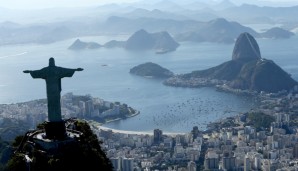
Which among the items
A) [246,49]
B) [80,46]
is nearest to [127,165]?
[246,49]

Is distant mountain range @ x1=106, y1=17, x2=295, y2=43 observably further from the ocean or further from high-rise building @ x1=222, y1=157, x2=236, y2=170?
high-rise building @ x1=222, y1=157, x2=236, y2=170

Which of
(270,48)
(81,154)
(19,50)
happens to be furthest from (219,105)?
(19,50)

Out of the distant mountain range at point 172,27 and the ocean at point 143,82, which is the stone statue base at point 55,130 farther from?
the distant mountain range at point 172,27

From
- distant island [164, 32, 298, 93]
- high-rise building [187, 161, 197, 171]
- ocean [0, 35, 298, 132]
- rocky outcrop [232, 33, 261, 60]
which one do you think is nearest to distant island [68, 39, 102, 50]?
ocean [0, 35, 298, 132]

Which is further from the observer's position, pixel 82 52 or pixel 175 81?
pixel 82 52

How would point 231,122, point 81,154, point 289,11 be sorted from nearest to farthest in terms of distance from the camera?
1. point 81,154
2. point 231,122
3. point 289,11

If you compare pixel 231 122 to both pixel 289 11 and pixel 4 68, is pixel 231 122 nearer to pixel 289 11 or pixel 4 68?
pixel 4 68

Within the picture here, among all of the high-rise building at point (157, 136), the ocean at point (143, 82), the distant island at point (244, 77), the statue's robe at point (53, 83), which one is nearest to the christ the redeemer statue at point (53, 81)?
the statue's robe at point (53, 83)
